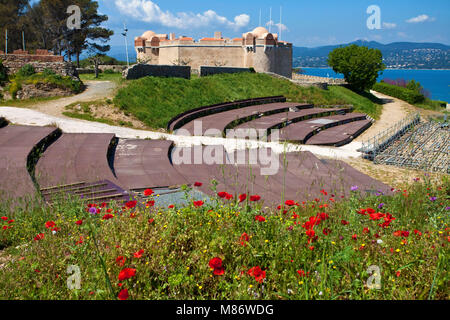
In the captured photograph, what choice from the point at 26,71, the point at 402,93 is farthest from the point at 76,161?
the point at 402,93

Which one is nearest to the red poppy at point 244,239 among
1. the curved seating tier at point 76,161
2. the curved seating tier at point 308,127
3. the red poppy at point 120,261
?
the red poppy at point 120,261

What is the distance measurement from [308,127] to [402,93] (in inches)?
1233

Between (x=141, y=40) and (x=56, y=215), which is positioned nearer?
(x=56, y=215)

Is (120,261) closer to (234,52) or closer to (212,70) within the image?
(212,70)

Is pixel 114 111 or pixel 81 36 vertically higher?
pixel 81 36

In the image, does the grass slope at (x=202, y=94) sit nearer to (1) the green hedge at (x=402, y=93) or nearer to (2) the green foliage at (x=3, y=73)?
(2) the green foliage at (x=3, y=73)

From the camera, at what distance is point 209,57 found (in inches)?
1656

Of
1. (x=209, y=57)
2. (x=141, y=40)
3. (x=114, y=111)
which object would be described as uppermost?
(x=141, y=40)

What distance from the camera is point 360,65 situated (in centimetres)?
4106

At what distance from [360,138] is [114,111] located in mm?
15388

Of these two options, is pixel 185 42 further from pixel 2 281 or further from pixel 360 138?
pixel 2 281
